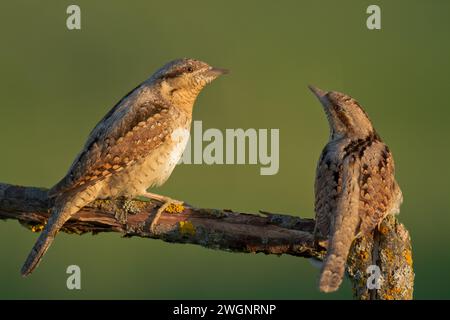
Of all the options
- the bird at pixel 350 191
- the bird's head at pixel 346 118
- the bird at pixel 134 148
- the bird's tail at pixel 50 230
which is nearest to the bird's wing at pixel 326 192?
the bird at pixel 350 191

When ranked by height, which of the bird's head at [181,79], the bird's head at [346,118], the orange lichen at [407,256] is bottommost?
the orange lichen at [407,256]

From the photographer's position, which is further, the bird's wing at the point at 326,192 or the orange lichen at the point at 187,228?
the orange lichen at the point at 187,228

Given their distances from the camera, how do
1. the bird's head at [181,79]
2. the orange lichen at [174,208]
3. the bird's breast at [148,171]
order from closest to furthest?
the orange lichen at [174,208] < the bird's breast at [148,171] < the bird's head at [181,79]

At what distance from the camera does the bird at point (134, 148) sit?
211 inches

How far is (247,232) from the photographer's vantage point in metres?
4.89

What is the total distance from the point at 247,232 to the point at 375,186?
2.18 ft

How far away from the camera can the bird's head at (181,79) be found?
19.4 ft

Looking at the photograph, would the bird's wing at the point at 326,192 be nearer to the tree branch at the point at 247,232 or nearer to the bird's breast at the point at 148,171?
the tree branch at the point at 247,232

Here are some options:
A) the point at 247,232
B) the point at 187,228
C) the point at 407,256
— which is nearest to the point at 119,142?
the point at 187,228

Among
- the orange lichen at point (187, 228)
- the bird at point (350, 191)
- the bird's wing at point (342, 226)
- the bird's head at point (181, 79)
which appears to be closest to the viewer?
the bird's wing at point (342, 226)

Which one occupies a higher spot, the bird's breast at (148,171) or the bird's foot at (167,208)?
the bird's breast at (148,171)

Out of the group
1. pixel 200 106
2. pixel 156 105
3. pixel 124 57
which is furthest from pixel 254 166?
pixel 156 105

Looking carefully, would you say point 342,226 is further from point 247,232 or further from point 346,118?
point 346,118

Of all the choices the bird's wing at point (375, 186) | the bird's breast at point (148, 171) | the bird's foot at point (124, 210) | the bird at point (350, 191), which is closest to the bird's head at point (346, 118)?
the bird at point (350, 191)
